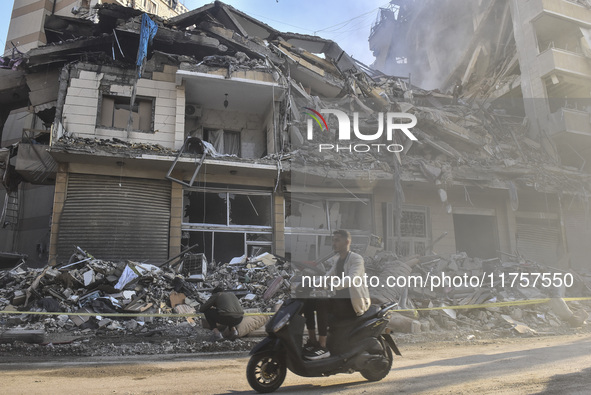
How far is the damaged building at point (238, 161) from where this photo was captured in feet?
41.7

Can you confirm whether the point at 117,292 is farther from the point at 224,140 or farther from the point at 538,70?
the point at 538,70

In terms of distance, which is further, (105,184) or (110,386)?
(105,184)

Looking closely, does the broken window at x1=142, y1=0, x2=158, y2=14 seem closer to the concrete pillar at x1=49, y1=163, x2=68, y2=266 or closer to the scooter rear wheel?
the concrete pillar at x1=49, y1=163, x2=68, y2=266

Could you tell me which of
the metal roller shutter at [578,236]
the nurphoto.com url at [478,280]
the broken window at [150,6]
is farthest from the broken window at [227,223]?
the broken window at [150,6]

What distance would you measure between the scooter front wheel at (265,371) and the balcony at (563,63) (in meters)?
→ 21.9

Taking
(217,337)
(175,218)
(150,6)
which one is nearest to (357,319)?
(217,337)

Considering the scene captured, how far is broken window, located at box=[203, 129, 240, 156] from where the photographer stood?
15.5 metres

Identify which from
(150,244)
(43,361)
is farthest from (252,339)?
(150,244)

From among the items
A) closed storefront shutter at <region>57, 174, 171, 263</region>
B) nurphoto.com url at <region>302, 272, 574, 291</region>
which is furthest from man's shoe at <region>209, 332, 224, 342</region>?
closed storefront shutter at <region>57, 174, 171, 263</region>

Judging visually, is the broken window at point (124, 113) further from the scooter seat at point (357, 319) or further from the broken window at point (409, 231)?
the scooter seat at point (357, 319)

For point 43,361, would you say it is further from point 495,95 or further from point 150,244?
point 495,95

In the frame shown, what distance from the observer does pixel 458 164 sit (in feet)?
50.7

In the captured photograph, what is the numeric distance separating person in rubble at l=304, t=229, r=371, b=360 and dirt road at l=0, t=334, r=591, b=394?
0.64 meters

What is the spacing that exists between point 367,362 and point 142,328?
19.2 ft
